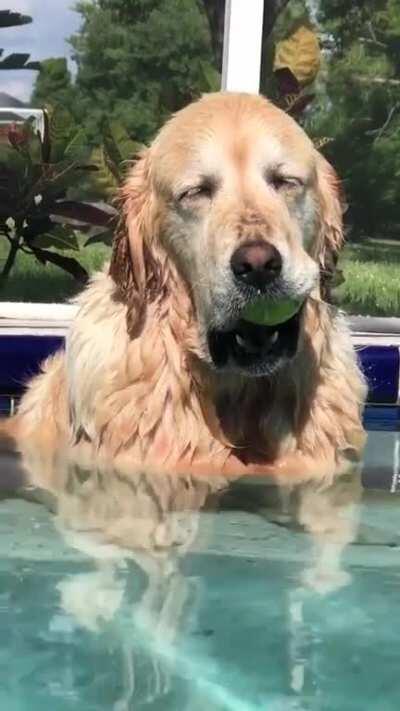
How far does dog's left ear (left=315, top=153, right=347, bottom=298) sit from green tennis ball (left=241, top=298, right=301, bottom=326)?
53 cm

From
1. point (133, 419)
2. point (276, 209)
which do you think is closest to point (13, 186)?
point (133, 419)

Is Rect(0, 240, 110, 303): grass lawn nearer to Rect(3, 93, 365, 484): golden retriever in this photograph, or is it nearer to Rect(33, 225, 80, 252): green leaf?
Rect(33, 225, 80, 252): green leaf

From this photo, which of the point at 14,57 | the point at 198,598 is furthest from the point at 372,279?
the point at 198,598

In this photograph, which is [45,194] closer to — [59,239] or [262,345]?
[59,239]

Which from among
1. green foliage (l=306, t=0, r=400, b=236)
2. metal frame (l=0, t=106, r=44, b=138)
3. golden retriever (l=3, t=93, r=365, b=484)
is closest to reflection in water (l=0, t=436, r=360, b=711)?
golden retriever (l=3, t=93, r=365, b=484)

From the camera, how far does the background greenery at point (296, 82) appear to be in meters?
6.54

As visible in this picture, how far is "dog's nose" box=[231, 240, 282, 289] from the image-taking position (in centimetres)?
319

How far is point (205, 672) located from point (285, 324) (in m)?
1.59

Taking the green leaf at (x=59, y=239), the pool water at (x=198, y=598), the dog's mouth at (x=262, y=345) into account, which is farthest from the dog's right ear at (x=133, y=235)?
the green leaf at (x=59, y=239)

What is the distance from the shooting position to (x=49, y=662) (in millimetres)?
2143

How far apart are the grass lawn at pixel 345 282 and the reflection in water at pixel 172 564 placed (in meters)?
2.42

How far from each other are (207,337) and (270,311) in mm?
344

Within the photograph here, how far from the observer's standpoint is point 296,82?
21.1ft

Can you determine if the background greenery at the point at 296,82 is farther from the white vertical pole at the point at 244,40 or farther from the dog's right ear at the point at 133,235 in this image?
the dog's right ear at the point at 133,235
